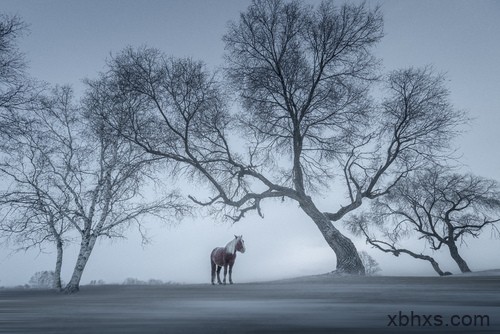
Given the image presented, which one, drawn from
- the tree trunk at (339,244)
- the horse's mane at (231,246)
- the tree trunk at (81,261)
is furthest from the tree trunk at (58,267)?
the tree trunk at (339,244)

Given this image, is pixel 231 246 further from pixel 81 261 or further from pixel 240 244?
pixel 81 261

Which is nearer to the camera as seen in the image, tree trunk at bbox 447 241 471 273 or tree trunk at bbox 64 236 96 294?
tree trunk at bbox 64 236 96 294

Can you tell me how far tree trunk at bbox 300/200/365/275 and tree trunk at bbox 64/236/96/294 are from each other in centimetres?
879

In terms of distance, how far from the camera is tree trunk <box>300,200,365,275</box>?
11203 millimetres

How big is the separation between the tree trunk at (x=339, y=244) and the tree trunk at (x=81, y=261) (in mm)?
8790

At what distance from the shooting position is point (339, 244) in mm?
11836

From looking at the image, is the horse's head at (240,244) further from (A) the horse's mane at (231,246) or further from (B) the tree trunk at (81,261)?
(B) the tree trunk at (81,261)

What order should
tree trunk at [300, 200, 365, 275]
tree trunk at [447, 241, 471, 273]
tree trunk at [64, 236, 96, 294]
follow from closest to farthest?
tree trunk at [300, 200, 365, 275] → tree trunk at [64, 236, 96, 294] → tree trunk at [447, 241, 471, 273]

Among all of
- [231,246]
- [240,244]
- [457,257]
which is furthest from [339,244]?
[457,257]

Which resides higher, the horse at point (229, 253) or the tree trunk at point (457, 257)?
the horse at point (229, 253)

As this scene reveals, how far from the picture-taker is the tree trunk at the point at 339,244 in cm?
1120

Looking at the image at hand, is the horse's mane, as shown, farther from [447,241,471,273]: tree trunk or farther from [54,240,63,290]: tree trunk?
[447,241,471,273]: tree trunk

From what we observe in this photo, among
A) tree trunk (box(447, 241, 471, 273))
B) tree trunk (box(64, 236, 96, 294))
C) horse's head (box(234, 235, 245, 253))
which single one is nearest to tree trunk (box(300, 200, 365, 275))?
horse's head (box(234, 235, 245, 253))

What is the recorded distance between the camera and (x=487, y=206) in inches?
919
